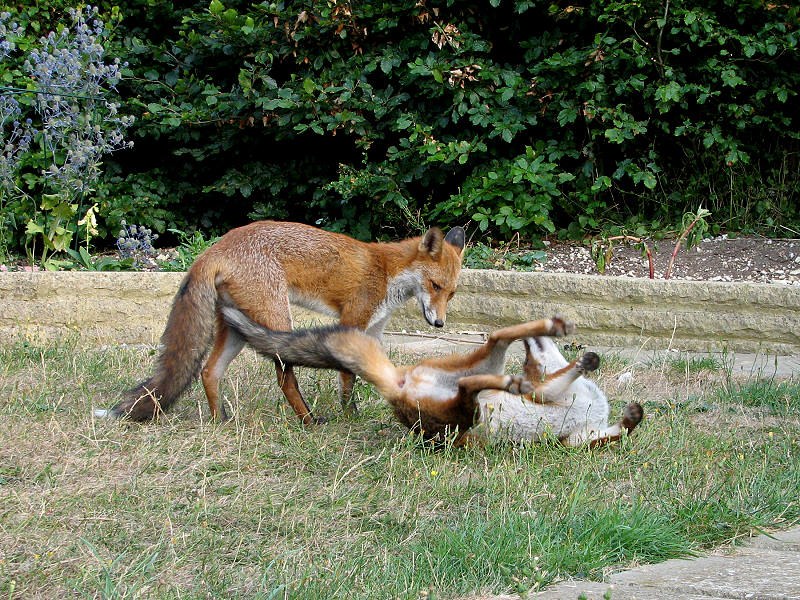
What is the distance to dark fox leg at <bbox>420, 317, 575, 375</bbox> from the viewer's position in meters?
4.13

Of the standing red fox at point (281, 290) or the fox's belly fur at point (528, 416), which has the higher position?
the standing red fox at point (281, 290)

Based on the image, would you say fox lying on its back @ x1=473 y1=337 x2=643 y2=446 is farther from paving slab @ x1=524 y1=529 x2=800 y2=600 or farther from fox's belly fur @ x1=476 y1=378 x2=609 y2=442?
paving slab @ x1=524 y1=529 x2=800 y2=600

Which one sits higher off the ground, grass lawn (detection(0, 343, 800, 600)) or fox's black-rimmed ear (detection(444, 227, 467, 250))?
fox's black-rimmed ear (detection(444, 227, 467, 250))

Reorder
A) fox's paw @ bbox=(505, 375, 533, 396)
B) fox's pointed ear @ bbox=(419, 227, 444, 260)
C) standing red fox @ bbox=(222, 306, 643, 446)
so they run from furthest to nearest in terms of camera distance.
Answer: fox's pointed ear @ bbox=(419, 227, 444, 260) → standing red fox @ bbox=(222, 306, 643, 446) → fox's paw @ bbox=(505, 375, 533, 396)

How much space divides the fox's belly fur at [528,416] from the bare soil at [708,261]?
437 centimetres

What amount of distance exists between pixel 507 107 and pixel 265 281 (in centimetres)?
507

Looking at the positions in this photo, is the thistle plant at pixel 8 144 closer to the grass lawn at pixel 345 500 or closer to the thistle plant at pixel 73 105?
the thistle plant at pixel 73 105

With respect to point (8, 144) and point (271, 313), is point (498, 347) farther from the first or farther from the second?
point (8, 144)

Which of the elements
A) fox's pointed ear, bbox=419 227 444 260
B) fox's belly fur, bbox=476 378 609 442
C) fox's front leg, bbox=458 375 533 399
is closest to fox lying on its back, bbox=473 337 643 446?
fox's belly fur, bbox=476 378 609 442

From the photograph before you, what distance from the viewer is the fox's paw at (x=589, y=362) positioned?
4.16 m

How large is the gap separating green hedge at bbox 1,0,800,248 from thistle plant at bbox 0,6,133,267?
0.85 metres

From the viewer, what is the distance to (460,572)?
10.1ft

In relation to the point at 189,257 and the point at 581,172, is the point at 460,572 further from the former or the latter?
the point at 581,172

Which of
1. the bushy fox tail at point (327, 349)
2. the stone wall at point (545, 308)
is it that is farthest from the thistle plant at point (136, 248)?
the bushy fox tail at point (327, 349)
